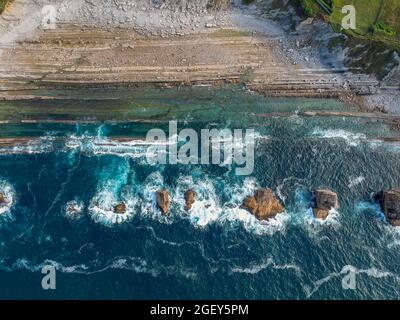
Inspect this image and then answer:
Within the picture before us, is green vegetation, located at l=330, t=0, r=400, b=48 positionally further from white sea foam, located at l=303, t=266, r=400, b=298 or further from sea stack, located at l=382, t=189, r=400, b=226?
white sea foam, located at l=303, t=266, r=400, b=298

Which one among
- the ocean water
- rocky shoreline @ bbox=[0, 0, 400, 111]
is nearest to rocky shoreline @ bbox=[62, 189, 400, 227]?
the ocean water

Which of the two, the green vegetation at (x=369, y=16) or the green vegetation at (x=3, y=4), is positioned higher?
the green vegetation at (x=3, y=4)

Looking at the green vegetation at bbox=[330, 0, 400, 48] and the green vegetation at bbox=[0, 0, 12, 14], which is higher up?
the green vegetation at bbox=[0, 0, 12, 14]

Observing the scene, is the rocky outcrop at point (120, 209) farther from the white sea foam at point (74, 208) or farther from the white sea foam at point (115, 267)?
the white sea foam at point (115, 267)

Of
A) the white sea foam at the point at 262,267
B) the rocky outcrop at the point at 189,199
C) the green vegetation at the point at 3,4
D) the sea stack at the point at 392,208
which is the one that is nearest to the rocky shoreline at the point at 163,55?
the green vegetation at the point at 3,4

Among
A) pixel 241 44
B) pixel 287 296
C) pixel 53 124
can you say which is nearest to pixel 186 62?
pixel 241 44

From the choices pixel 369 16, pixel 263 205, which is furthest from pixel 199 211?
pixel 369 16

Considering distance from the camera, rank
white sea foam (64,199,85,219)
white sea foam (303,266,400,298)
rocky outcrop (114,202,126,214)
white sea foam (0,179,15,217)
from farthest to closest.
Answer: white sea foam (0,179,15,217) < rocky outcrop (114,202,126,214) < white sea foam (64,199,85,219) < white sea foam (303,266,400,298)

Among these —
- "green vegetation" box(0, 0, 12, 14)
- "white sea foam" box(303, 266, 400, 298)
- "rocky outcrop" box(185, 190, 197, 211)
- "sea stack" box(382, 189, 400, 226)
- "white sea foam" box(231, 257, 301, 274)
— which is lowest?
"white sea foam" box(303, 266, 400, 298)
